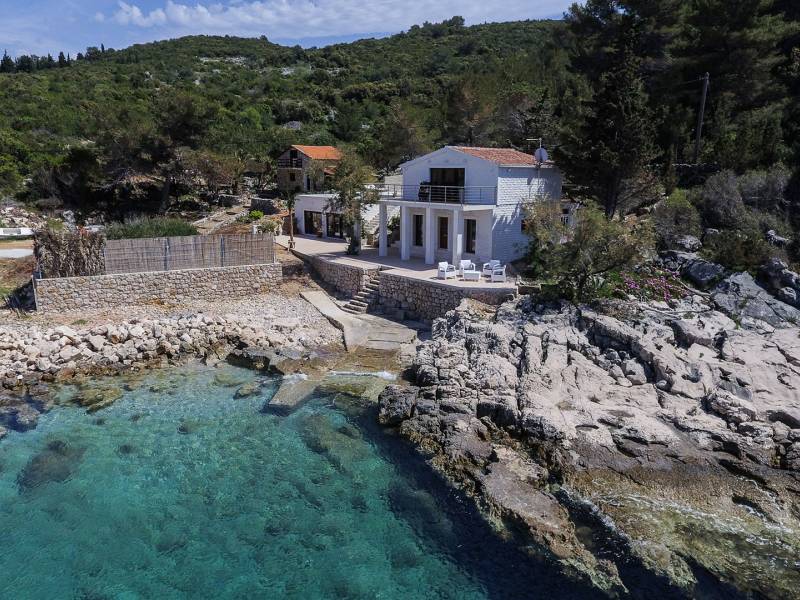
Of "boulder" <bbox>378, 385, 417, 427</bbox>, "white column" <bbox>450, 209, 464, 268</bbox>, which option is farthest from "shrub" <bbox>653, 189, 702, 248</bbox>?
"boulder" <bbox>378, 385, 417, 427</bbox>

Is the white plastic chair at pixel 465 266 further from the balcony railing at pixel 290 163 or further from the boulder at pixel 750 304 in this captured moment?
the balcony railing at pixel 290 163

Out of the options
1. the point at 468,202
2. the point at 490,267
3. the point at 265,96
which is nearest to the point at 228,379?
the point at 490,267

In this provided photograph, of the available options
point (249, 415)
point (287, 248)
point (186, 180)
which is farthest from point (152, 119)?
point (249, 415)

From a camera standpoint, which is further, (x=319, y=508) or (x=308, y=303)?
(x=308, y=303)

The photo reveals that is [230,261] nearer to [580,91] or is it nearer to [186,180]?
[186,180]

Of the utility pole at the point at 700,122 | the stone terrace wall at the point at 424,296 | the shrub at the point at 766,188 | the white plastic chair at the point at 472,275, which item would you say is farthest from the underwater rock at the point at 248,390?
the utility pole at the point at 700,122

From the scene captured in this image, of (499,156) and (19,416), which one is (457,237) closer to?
(499,156)

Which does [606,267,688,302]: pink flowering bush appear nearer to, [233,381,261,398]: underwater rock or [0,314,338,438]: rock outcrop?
[0,314,338,438]: rock outcrop
